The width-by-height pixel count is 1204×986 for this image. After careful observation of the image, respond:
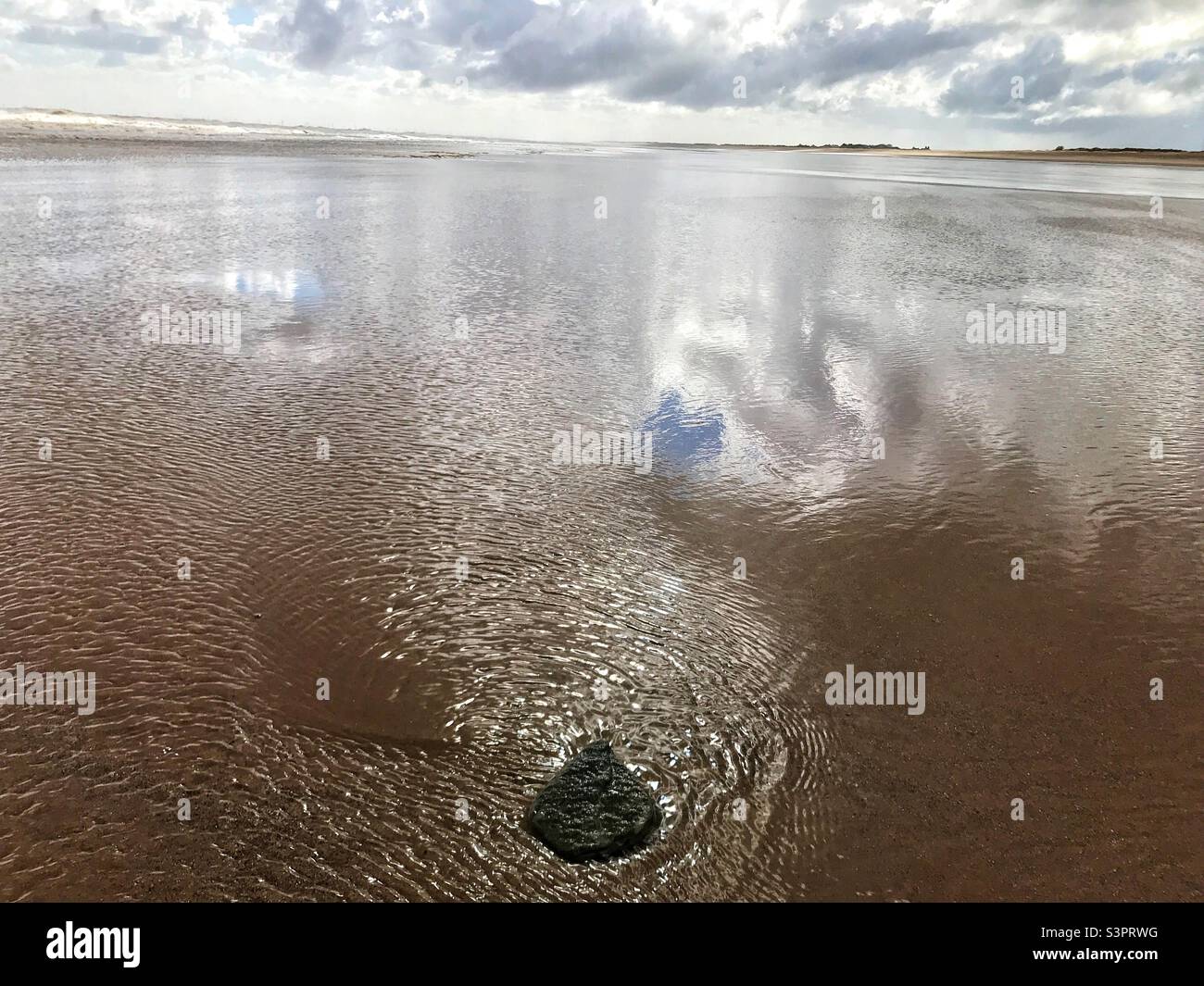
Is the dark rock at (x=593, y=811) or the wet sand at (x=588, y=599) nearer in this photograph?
the dark rock at (x=593, y=811)

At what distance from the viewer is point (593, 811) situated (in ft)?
13.6

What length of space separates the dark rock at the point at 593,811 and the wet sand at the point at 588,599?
124 millimetres

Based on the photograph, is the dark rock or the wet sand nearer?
the dark rock

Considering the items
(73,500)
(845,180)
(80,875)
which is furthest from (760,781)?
(845,180)

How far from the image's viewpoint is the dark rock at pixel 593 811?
4.04 metres

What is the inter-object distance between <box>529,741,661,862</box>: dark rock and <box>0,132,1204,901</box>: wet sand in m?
0.12

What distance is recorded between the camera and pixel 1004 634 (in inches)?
238

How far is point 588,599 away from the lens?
6.18 m

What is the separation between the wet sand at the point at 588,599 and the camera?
4.16m

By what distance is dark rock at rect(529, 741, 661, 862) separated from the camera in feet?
13.2

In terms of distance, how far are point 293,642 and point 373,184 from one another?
121 feet

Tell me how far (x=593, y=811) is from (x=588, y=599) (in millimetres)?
2199

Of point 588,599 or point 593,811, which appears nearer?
point 593,811

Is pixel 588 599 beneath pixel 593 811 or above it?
above
